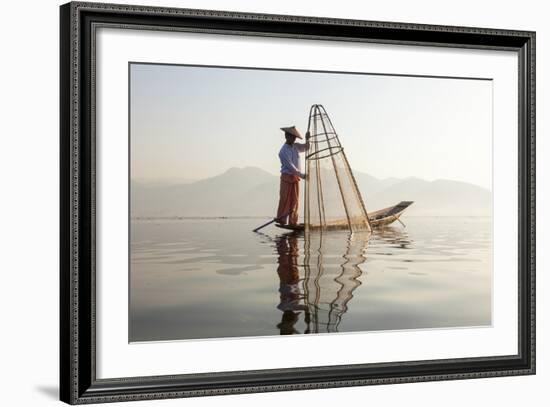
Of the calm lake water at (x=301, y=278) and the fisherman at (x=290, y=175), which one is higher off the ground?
the fisherman at (x=290, y=175)

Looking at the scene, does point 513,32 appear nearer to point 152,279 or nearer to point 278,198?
point 278,198

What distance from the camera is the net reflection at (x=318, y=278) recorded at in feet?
13.2

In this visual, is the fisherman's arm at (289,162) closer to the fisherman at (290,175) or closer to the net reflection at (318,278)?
the fisherman at (290,175)

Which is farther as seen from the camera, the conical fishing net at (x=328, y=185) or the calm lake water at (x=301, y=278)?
the conical fishing net at (x=328, y=185)

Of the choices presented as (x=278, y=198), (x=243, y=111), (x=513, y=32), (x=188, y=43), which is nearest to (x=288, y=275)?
(x=278, y=198)

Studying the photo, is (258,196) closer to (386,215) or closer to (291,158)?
(291,158)

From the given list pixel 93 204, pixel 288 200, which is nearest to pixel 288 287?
pixel 288 200

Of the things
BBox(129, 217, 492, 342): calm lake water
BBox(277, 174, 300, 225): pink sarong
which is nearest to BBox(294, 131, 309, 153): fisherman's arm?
BBox(277, 174, 300, 225): pink sarong

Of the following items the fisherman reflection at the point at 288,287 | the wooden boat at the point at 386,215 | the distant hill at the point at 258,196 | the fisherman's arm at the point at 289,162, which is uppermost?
the fisherman's arm at the point at 289,162

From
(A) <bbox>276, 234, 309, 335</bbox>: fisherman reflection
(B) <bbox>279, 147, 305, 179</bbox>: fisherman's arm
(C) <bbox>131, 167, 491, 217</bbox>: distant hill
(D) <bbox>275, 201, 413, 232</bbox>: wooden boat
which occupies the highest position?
(B) <bbox>279, 147, 305, 179</bbox>: fisherman's arm

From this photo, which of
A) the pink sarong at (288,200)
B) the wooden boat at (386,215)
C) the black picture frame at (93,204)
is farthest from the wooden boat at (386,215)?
the black picture frame at (93,204)

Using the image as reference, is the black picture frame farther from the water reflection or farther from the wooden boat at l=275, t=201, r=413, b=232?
the wooden boat at l=275, t=201, r=413, b=232

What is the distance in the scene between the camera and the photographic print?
3893 mm

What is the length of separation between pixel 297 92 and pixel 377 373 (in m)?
1.17
